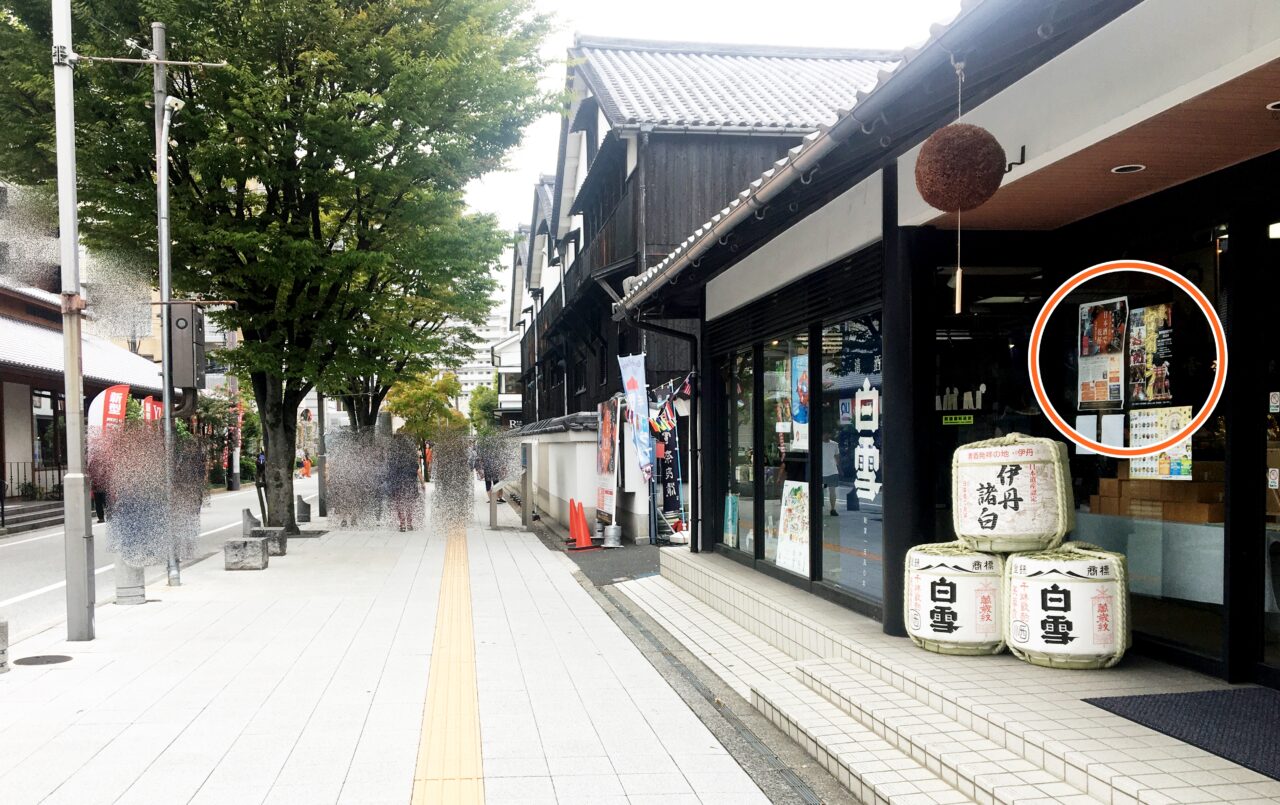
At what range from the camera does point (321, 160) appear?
1675 cm

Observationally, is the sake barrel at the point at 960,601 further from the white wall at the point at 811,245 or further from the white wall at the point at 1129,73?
the white wall at the point at 811,245

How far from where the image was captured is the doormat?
13.5ft

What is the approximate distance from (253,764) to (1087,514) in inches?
204

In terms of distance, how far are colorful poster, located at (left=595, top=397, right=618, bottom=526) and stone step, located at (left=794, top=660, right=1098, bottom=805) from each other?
1170 centimetres

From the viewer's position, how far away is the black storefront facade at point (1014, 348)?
4.95 meters

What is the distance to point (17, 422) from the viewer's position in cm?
2789

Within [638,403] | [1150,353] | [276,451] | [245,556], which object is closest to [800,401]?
[1150,353]

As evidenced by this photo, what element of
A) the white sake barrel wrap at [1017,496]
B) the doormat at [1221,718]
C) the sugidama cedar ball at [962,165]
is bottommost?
the doormat at [1221,718]

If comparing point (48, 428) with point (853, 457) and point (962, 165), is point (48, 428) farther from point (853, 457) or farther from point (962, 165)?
point (962, 165)

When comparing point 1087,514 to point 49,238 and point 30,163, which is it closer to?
point 30,163

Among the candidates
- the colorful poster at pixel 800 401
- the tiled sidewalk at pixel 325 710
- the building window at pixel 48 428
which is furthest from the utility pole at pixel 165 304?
the building window at pixel 48 428

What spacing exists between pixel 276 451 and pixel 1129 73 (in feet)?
58.7

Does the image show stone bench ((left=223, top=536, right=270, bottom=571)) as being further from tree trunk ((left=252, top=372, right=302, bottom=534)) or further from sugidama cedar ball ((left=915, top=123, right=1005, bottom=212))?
sugidama cedar ball ((left=915, top=123, right=1005, bottom=212))

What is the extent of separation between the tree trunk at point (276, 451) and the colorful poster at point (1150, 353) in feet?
55.4
